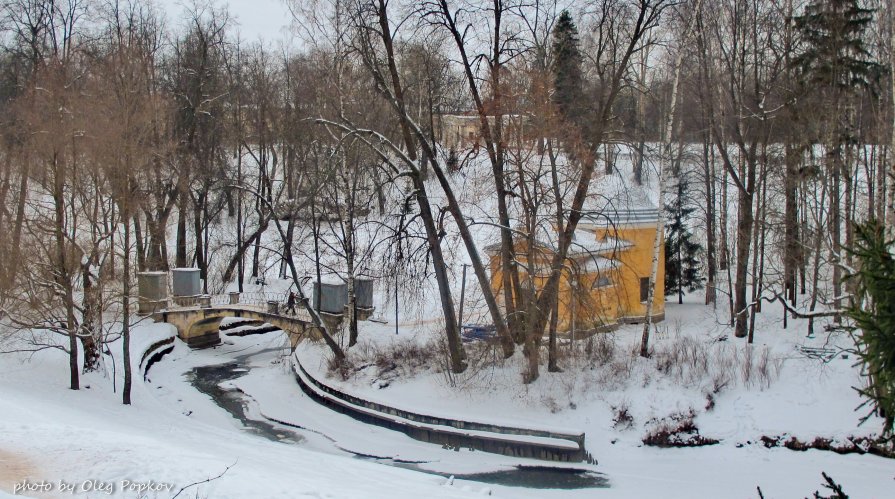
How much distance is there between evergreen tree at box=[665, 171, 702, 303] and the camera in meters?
27.6

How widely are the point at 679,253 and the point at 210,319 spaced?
1916 cm

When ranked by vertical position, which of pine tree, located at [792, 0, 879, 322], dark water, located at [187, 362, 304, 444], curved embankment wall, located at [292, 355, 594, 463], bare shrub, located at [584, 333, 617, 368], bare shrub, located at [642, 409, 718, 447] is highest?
pine tree, located at [792, 0, 879, 322]

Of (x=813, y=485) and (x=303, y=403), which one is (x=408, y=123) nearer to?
(x=303, y=403)

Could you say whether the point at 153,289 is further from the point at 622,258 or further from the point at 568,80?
the point at 622,258

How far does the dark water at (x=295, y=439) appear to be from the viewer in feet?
46.5

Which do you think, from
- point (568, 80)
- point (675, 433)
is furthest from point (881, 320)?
point (568, 80)

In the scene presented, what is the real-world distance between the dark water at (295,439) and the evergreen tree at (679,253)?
47.9 feet

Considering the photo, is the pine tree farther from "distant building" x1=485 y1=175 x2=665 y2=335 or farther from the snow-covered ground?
"distant building" x1=485 y1=175 x2=665 y2=335

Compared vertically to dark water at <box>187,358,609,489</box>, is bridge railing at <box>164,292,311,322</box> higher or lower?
higher

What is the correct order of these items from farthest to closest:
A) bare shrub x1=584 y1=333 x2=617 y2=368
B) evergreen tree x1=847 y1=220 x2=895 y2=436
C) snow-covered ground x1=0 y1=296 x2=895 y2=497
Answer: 1. bare shrub x1=584 y1=333 x2=617 y2=368
2. snow-covered ground x1=0 y1=296 x2=895 y2=497
3. evergreen tree x1=847 y1=220 x2=895 y2=436

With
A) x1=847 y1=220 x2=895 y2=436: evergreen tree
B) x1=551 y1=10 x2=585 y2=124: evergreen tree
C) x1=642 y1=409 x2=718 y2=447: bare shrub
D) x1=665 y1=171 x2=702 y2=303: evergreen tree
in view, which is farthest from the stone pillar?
x1=847 y1=220 x2=895 y2=436: evergreen tree

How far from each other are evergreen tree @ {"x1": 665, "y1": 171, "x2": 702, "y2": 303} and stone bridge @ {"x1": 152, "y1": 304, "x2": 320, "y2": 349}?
1439cm

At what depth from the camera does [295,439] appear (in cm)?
1723

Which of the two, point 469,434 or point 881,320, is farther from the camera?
point 469,434
